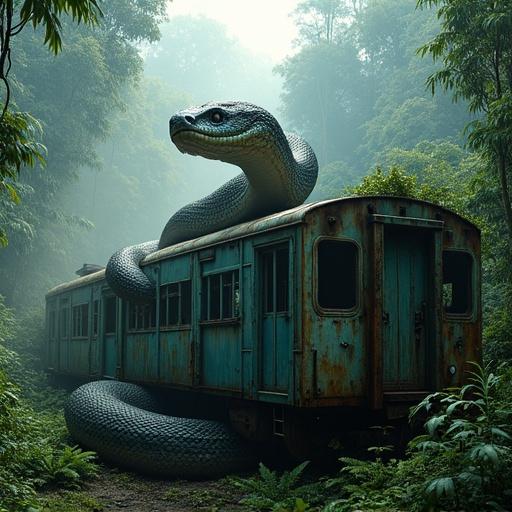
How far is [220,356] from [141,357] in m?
3.01

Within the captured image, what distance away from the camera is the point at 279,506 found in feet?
18.7

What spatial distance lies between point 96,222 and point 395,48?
23895 mm

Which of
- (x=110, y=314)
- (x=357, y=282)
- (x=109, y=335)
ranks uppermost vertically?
(x=357, y=282)

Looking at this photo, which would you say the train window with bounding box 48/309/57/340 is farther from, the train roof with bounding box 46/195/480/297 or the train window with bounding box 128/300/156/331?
the train roof with bounding box 46/195/480/297

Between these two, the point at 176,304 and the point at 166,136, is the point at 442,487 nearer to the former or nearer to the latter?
the point at 176,304

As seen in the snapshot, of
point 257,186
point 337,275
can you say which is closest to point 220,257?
point 257,186

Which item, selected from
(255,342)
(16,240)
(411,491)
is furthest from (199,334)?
(16,240)

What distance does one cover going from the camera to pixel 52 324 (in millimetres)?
18750

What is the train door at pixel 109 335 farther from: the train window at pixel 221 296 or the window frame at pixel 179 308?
the train window at pixel 221 296

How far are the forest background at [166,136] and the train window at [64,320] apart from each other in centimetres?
126

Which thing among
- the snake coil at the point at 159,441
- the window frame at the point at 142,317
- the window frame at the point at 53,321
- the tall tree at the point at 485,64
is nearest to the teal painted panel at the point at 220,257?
the snake coil at the point at 159,441

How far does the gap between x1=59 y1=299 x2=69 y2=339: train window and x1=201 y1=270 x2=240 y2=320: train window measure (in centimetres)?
882

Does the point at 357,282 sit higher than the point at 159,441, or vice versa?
the point at 357,282

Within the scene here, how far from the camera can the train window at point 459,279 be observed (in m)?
8.14
